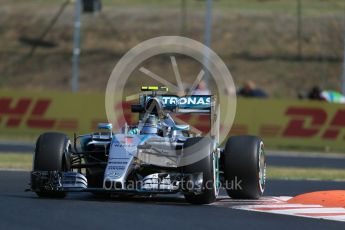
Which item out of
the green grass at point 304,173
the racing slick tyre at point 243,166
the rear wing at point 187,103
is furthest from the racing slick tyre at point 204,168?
the green grass at point 304,173

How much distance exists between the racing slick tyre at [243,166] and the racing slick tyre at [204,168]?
0.86 metres

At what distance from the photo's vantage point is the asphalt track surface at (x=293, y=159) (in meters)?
27.0

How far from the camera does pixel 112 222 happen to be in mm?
11586

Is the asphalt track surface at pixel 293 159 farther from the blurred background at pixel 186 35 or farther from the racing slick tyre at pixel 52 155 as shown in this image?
the blurred background at pixel 186 35

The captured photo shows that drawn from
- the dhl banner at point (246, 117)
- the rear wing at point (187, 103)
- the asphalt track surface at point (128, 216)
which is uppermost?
the dhl banner at point (246, 117)

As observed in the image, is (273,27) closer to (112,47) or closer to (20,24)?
(112,47)

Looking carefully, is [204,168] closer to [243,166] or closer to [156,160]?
[156,160]

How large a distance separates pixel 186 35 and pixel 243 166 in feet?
123

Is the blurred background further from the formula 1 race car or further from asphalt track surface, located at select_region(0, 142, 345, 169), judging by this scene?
the formula 1 race car

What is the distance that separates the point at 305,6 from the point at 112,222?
44508 mm

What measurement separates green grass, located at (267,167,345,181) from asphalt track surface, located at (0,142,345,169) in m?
1.46

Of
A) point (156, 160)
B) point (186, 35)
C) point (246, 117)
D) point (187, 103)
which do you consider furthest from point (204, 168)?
point (186, 35)

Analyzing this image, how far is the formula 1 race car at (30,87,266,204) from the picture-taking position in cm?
1388

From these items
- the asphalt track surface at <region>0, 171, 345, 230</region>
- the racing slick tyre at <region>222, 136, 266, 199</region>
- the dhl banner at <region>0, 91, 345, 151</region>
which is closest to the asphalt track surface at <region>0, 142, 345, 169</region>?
the dhl banner at <region>0, 91, 345, 151</region>
